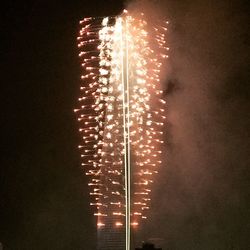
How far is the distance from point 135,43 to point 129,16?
44cm

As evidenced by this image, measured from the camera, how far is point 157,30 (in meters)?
10.4

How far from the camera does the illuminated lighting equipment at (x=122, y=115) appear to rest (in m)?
10.1

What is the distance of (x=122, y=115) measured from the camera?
10258 mm

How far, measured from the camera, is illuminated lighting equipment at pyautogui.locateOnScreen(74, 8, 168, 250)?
1009 centimetres

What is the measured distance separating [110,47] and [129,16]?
59 centimetres

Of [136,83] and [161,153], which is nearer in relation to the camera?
[136,83]

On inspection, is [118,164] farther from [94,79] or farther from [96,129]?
[94,79]

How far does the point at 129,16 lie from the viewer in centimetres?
1005
